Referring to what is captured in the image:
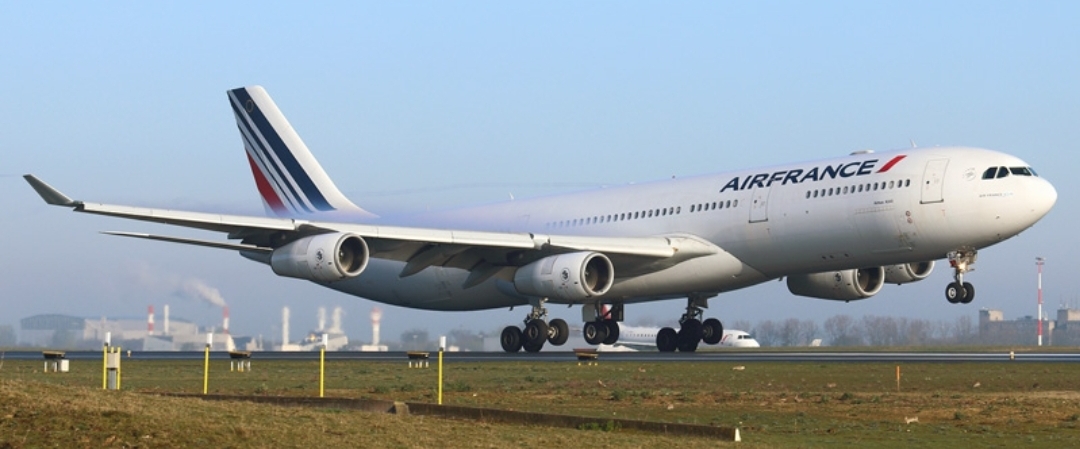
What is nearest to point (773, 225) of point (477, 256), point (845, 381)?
point (477, 256)

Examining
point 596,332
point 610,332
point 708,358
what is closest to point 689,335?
point 610,332

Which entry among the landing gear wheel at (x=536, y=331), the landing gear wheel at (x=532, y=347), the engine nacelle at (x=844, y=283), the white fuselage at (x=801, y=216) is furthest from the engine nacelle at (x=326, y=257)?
the engine nacelle at (x=844, y=283)

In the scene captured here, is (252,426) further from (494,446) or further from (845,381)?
(845,381)

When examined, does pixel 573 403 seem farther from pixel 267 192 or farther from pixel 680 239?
pixel 267 192

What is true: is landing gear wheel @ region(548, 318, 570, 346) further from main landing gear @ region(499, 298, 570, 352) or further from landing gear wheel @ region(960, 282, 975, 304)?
landing gear wheel @ region(960, 282, 975, 304)

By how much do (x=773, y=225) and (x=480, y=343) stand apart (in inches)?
709

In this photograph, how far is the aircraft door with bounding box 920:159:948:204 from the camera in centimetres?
4359

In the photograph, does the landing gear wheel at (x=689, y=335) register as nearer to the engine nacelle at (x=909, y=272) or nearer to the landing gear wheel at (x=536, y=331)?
the landing gear wheel at (x=536, y=331)

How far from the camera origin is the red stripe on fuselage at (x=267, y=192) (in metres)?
64.1

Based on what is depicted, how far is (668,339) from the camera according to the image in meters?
54.8

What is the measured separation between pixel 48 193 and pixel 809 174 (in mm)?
22127

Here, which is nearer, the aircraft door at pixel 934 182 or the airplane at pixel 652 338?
the aircraft door at pixel 934 182

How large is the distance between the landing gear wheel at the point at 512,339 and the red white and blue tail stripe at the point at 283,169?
12.5 meters

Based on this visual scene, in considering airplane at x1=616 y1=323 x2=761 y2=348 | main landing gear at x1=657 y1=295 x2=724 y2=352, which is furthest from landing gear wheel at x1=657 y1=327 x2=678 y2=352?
airplane at x1=616 y1=323 x2=761 y2=348
